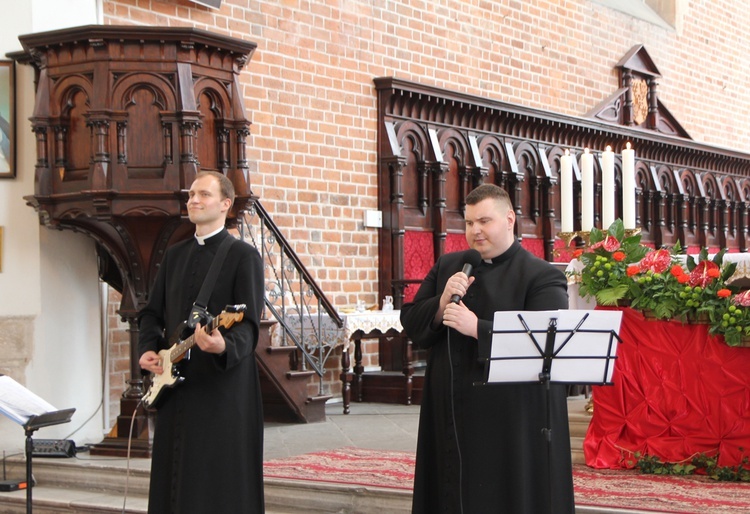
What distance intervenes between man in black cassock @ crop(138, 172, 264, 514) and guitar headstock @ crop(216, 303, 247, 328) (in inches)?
8.2

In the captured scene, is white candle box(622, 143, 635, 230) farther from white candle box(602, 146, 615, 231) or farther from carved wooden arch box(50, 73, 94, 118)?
carved wooden arch box(50, 73, 94, 118)

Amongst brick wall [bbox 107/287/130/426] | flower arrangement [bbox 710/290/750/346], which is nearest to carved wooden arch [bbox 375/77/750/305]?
brick wall [bbox 107/287/130/426]

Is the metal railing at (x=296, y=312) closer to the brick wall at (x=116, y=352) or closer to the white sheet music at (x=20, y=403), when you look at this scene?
the brick wall at (x=116, y=352)

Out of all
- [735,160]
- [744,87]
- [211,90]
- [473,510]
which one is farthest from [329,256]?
[744,87]

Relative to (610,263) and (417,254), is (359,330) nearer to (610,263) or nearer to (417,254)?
(417,254)

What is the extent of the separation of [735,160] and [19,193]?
12.5 metres

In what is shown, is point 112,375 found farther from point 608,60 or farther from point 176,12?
point 608,60

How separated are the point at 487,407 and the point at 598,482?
196 centimetres

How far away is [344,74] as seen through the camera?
34.5 ft

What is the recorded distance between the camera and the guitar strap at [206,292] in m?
4.33

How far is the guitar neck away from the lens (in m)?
4.14

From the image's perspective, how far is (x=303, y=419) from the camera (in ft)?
27.8

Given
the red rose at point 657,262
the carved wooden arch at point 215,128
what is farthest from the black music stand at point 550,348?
the carved wooden arch at point 215,128

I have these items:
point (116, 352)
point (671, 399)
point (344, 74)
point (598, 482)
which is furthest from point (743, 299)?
point (344, 74)
